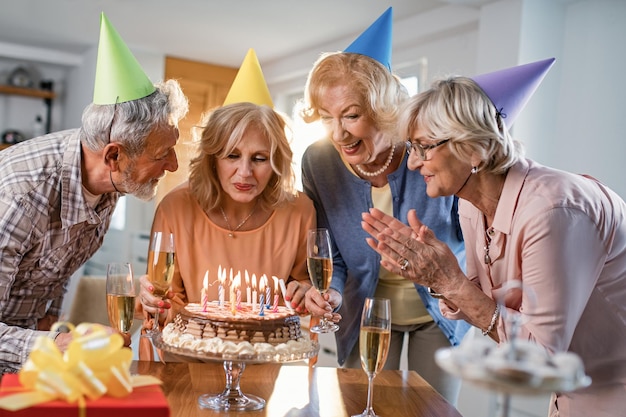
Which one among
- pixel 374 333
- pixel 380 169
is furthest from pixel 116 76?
pixel 374 333

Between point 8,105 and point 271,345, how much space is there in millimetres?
7322

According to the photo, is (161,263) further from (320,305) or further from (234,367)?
(320,305)

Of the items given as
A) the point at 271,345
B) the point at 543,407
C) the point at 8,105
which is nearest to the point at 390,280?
the point at 271,345

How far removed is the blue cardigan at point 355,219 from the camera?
217 centimetres

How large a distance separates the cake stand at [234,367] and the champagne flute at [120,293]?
10 centimetres

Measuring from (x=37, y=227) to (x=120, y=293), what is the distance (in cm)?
45

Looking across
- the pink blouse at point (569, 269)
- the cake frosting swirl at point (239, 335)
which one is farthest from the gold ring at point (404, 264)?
the cake frosting swirl at point (239, 335)

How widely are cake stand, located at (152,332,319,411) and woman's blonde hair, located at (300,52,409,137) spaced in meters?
0.85

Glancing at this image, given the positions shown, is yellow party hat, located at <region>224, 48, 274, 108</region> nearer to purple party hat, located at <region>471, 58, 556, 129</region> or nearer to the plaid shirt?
the plaid shirt

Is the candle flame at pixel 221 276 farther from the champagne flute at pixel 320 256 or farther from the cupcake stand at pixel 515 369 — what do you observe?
the cupcake stand at pixel 515 369

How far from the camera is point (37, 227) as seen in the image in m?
1.73

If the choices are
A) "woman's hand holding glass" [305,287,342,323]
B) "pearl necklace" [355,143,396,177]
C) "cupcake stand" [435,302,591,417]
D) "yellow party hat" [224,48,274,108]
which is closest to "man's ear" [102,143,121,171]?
"yellow party hat" [224,48,274,108]

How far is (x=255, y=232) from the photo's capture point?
2.10m

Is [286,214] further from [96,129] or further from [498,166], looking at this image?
[498,166]
